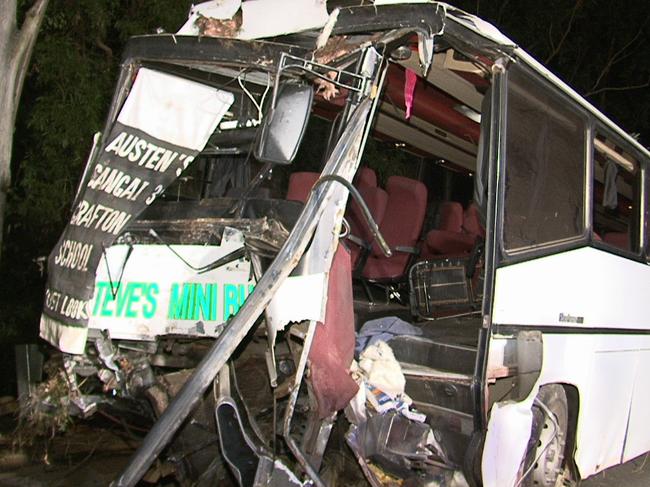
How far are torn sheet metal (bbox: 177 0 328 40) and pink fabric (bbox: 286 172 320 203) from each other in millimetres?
1026

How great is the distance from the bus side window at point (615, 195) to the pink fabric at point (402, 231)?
5.89 ft

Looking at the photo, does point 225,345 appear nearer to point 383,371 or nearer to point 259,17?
point 383,371

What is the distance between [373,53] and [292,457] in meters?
2.22

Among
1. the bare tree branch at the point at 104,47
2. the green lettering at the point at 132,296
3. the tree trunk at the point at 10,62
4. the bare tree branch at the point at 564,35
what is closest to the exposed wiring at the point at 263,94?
the green lettering at the point at 132,296

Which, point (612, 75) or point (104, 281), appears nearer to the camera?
point (104, 281)

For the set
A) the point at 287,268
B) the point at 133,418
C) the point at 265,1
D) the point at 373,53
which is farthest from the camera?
the point at 133,418

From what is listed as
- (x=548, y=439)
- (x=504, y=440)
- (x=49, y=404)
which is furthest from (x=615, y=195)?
(x=49, y=404)

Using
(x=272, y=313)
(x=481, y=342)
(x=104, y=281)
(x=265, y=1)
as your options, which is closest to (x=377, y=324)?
(x=481, y=342)

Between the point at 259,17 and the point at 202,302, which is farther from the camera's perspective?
the point at 259,17

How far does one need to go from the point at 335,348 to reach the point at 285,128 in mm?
1190

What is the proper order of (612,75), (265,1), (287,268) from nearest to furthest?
1. (287,268)
2. (265,1)
3. (612,75)

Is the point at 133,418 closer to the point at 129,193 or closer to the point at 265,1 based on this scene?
the point at 129,193

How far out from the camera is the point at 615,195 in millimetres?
5375

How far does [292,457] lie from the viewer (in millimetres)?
3570
